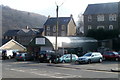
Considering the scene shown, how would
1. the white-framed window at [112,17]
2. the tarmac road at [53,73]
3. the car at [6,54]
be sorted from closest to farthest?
the tarmac road at [53,73]
the car at [6,54]
the white-framed window at [112,17]

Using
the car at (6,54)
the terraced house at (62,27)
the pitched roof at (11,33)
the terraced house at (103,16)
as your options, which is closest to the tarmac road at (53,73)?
the car at (6,54)

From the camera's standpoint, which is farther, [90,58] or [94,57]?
[94,57]

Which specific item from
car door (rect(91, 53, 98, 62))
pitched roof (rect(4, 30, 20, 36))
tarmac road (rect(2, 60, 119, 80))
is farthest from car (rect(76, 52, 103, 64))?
pitched roof (rect(4, 30, 20, 36))

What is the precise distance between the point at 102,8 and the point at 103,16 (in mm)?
2821

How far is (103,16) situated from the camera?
66875 mm

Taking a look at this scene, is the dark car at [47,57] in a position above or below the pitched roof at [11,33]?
below

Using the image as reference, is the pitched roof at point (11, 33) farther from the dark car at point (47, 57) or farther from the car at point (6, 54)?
the dark car at point (47, 57)

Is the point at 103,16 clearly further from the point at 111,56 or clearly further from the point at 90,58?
the point at 90,58

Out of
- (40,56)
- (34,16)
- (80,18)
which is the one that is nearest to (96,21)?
(40,56)

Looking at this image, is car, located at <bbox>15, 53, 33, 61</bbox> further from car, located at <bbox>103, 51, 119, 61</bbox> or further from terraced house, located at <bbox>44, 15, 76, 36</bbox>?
terraced house, located at <bbox>44, 15, 76, 36</bbox>

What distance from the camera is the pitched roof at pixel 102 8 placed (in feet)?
218

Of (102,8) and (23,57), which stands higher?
(102,8)

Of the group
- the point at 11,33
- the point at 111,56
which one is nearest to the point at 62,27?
the point at 11,33

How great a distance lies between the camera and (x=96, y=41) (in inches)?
2387
